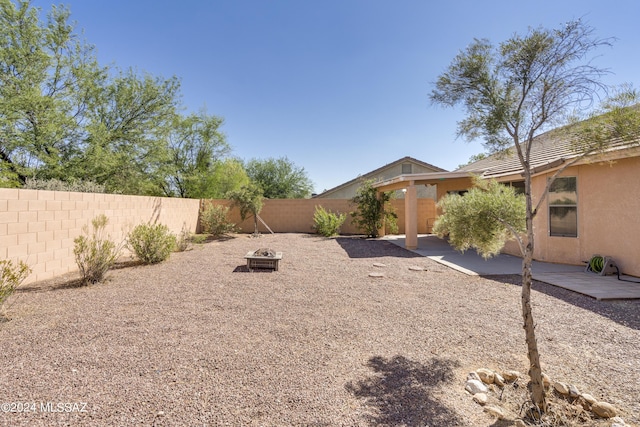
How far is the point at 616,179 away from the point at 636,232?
4.27ft

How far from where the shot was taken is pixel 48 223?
21.4ft

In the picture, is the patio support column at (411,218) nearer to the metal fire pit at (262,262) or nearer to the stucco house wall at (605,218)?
the stucco house wall at (605,218)

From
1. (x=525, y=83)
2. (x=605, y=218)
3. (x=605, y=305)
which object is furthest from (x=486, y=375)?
(x=605, y=218)

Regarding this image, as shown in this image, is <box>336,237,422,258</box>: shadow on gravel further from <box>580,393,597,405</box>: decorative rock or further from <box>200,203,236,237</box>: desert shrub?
<box>580,393,597,405</box>: decorative rock

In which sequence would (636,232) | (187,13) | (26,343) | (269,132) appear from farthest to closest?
(269,132) → (187,13) → (636,232) → (26,343)

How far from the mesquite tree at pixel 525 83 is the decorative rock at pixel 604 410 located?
28.8 inches

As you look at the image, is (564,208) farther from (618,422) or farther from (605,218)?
(618,422)

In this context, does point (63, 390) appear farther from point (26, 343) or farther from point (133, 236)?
point (133, 236)

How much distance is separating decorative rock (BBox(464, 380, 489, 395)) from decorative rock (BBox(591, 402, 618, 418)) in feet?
2.66

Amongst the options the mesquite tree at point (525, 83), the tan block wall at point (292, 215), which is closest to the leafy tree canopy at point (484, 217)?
the mesquite tree at point (525, 83)

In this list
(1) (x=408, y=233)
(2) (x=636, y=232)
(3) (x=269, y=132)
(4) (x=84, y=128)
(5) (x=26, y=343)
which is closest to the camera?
(5) (x=26, y=343)

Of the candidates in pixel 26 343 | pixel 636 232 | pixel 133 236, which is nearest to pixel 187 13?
pixel 133 236

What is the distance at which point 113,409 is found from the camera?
2.33 metres

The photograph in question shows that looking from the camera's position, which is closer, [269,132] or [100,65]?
[100,65]
